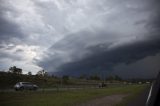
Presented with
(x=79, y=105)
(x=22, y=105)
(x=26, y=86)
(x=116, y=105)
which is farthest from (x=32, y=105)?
(x=26, y=86)

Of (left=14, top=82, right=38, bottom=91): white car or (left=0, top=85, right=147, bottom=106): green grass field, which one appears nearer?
(left=0, top=85, right=147, bottom=106): green grass field

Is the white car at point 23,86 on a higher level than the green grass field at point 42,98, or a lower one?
higher

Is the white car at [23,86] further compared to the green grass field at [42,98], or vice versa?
the white car at [23,86]

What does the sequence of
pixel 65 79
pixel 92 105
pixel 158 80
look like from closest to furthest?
1. pixel 158 80
2. pixel 92 105
3. pixel 65 79

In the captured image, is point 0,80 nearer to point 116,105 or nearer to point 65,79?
point 65,79

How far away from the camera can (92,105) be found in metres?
30.1

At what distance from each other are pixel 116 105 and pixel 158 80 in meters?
28.2

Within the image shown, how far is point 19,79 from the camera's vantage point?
92.6 metres

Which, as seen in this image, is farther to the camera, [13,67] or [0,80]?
[13,67]

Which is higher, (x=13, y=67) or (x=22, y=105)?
(x=13, y=67)

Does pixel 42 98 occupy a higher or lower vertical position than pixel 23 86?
lower

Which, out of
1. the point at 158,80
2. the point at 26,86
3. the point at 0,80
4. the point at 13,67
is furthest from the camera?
the point at 13,67

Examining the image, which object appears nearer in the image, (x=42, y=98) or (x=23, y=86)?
(x=42, y=98)

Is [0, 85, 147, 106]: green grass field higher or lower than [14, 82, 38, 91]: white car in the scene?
lower
